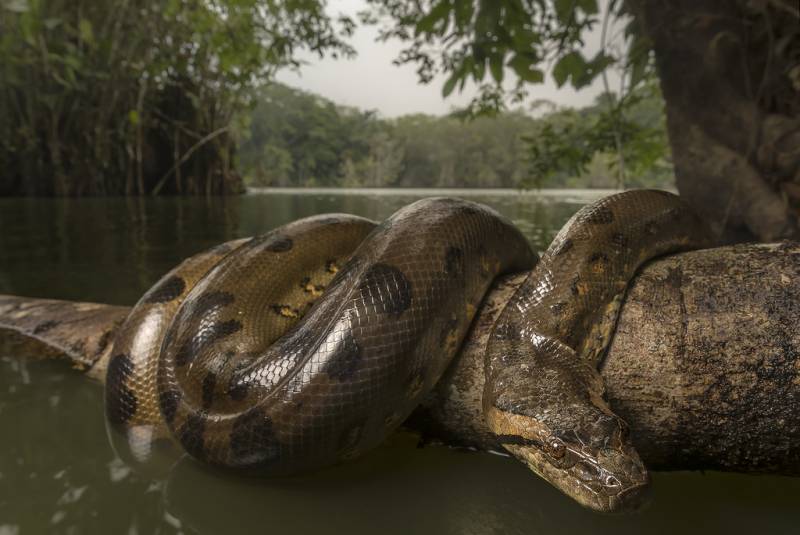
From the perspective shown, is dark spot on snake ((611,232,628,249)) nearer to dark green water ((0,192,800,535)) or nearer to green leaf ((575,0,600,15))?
dark green water ((0,192,800,535))

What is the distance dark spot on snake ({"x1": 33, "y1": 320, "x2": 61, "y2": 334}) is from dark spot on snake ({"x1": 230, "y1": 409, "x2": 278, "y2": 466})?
2533 mm

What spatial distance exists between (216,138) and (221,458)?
21.8m

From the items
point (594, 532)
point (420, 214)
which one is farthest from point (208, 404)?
point (594, 532)

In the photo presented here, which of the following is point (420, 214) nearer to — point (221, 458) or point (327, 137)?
point (221, 458)

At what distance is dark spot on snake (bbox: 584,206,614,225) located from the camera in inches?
105

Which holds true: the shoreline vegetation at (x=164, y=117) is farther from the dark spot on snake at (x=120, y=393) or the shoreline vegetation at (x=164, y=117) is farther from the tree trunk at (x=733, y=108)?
the dark spot on snake at (x=120, y=393)

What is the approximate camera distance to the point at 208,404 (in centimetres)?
214

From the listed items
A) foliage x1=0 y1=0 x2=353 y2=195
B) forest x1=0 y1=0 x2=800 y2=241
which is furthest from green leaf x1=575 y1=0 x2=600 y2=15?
foliage x1=0 y1=0 x2=353 y2=195

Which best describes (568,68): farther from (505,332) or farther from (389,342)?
(389,342)

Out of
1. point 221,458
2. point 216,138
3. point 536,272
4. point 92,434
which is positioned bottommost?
point 92,434

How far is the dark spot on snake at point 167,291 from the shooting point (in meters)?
3.07

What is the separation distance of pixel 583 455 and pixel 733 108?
14.7 feet

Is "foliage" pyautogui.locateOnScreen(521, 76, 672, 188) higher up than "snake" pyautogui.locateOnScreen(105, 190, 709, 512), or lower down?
higher up

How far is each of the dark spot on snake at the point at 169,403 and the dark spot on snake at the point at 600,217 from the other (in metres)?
2.18
